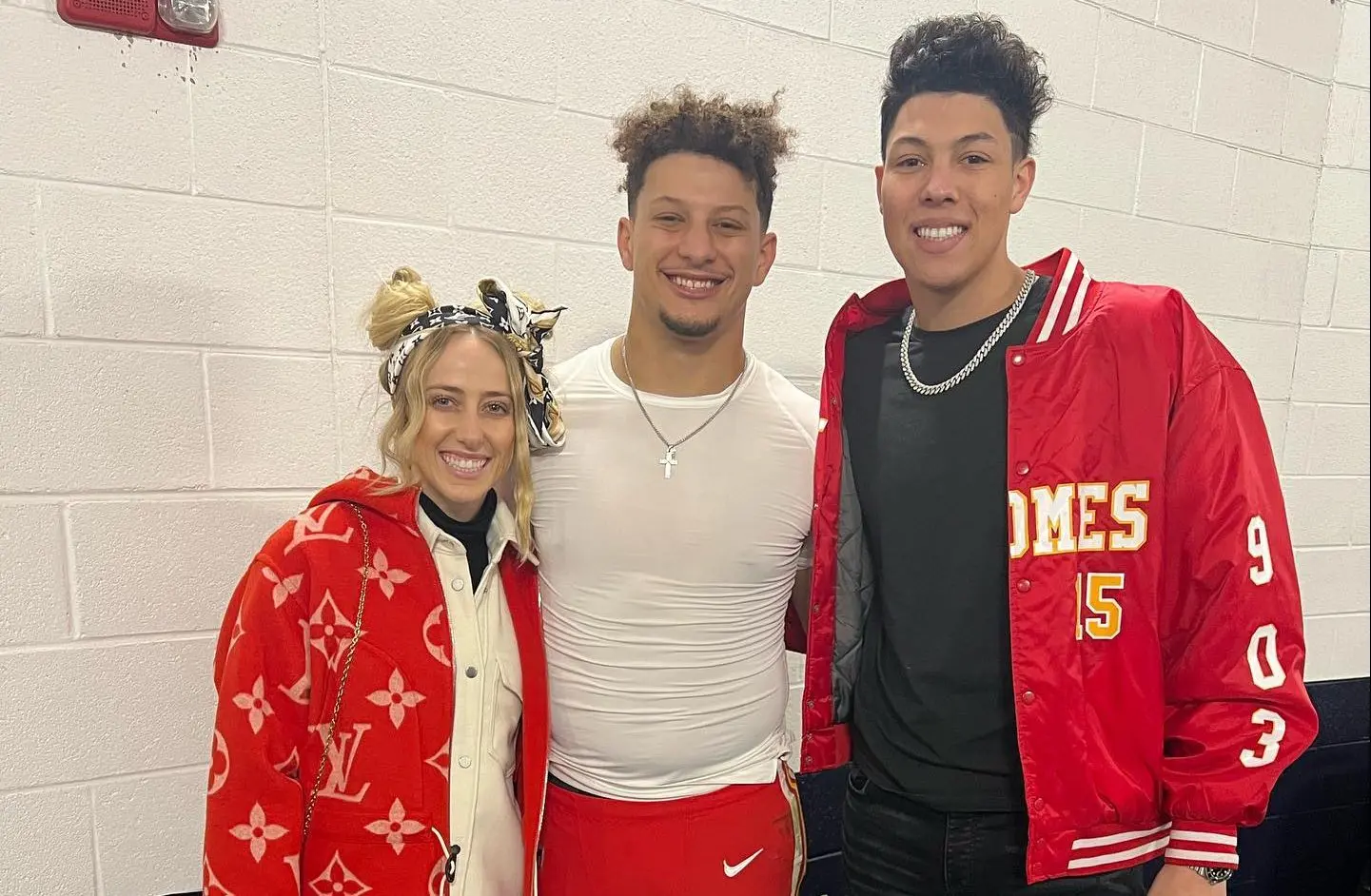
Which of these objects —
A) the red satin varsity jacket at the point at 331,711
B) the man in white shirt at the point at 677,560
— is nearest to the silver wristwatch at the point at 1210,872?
the man in white shirt at the point at 677,560

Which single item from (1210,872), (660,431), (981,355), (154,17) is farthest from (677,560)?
(154,17)

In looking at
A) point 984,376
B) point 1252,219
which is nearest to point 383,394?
point 984,376

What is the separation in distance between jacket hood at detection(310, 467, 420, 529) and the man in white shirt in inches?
8.4

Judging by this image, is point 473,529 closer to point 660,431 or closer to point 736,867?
point 660,431

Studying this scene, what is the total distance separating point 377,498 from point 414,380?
0.17m

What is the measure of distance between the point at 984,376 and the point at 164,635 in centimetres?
134

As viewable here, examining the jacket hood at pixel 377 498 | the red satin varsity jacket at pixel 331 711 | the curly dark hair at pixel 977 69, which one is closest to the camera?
the red satin varsity jacket at pixel 331 711

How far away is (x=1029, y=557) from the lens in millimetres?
1092

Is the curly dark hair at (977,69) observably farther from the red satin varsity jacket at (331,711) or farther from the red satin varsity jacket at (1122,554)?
the red satin varsity jacket at (331,711)

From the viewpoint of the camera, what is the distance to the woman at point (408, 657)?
0.99 metres

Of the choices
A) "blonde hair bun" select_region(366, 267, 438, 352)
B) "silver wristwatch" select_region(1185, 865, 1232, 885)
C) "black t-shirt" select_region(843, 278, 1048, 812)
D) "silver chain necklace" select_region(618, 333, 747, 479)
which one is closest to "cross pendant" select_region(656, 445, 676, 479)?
"silver chain necklace" select_region(618, 333, 747, 479)

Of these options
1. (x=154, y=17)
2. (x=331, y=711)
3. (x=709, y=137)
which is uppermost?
(x=154, y=17)

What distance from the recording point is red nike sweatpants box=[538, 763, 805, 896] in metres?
1.18

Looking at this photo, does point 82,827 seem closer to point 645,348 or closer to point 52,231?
point 52,231
